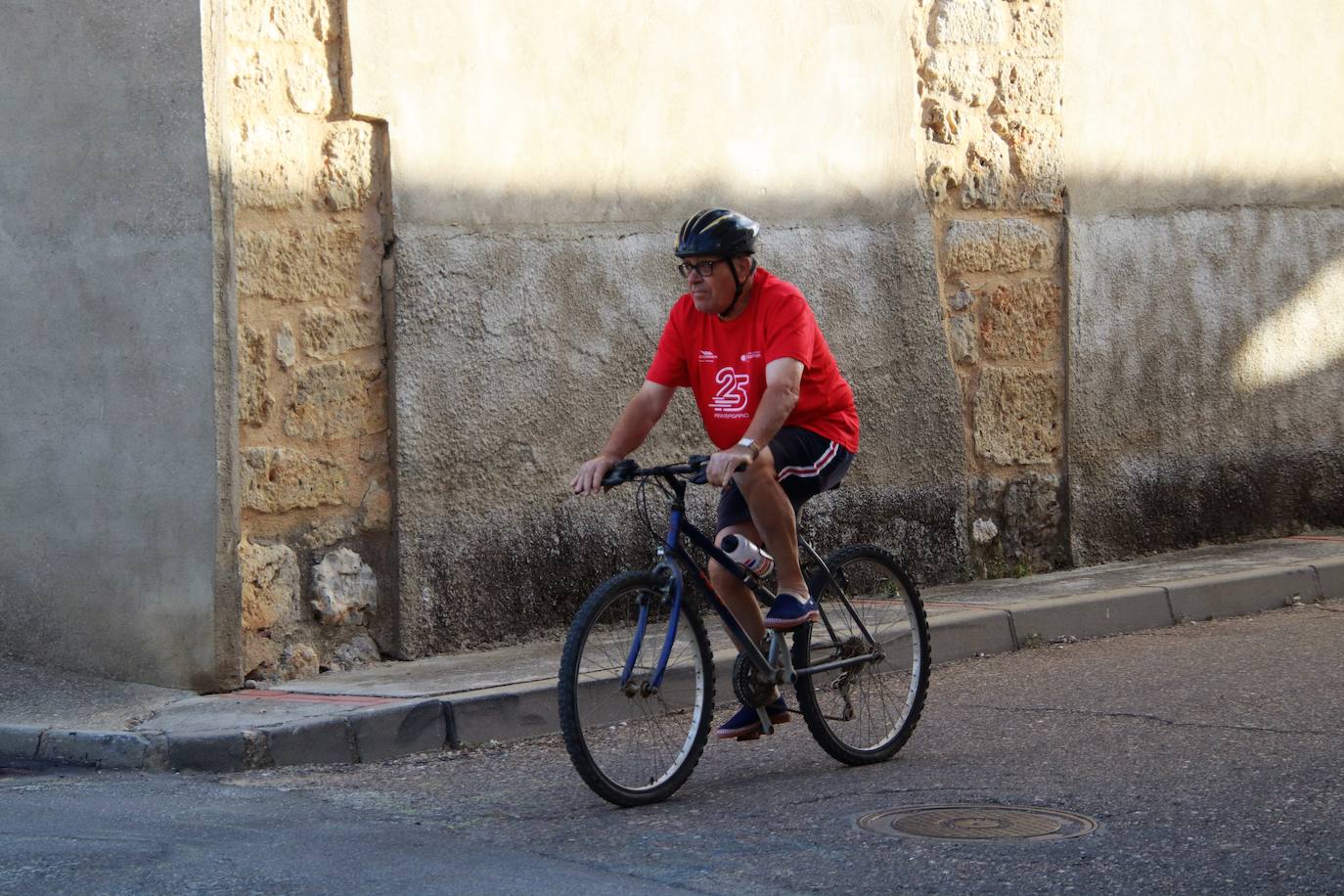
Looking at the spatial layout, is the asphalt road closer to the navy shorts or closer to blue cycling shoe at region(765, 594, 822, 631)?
blue cycling shoe at region(765, 594, 822, 631)

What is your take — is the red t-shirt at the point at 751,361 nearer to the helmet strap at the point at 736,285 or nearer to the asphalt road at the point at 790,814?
the helmet strap at the point at 736,285

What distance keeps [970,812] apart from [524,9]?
4259 millimetres

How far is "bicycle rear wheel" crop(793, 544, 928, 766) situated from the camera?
18.8 ft

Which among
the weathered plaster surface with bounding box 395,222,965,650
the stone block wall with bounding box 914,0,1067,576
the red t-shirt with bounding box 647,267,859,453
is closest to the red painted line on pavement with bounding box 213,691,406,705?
the weathered plaster surface with bounding box 395,222,965,650

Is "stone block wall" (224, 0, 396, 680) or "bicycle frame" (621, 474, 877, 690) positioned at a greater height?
"stone block wall" (224, 0, 396, 680)

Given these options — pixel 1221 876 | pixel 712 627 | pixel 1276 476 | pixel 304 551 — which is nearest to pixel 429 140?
pixel 304 551

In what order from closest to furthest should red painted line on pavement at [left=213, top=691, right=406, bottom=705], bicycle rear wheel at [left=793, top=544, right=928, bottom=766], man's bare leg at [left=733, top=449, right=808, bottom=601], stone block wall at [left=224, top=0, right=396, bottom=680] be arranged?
man's bare leg at [left=733, top=449, right=808, bottom=601] → bicycle rear wheel at [left=793, top=544, right=928, bottom=766] → red painted line on pavement at [left=213, top=691, right=406, bottom=705] → stone block wall at [left=224, top=0, right=396, bottom=680]

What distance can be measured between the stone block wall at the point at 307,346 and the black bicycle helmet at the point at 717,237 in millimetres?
2224

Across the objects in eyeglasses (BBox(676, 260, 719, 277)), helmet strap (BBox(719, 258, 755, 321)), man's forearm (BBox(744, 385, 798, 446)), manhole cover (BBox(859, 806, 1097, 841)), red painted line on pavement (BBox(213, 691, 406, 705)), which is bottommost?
manhole cover (BBox(859, 806, 1097, 841))

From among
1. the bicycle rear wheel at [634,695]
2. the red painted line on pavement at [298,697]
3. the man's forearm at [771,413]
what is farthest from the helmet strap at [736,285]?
the red painted line on pavement at [298,697]

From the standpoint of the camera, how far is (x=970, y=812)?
16.4 ft

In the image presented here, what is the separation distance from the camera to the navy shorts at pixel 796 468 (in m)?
5.61

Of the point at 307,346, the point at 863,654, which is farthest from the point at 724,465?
the point at 307,346

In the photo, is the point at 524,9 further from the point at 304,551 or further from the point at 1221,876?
the point at 1221,876
